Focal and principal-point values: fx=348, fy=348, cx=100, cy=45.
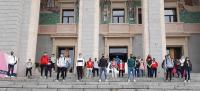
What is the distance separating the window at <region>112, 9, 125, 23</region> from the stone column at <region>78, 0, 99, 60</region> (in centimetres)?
492

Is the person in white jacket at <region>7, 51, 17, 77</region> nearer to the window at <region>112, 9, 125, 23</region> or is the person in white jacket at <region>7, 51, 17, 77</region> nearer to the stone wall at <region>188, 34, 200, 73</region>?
the window at <region>112, 9, 125, 23</region>

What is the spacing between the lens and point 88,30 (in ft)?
93.7

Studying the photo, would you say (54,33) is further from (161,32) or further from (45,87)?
(45,87)

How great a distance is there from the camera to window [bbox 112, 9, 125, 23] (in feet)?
110

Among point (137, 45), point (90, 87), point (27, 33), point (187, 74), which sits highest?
point (27, 33)

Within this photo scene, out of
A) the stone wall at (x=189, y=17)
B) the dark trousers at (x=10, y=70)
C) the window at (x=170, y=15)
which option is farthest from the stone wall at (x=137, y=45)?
the dark trousers at (x=10, y=70)

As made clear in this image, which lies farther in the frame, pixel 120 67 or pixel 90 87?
pixel 120 67

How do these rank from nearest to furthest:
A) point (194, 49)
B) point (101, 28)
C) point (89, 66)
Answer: point (89, 66), point (194, 49), point (101, 28)

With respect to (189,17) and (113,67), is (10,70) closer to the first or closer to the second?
(113,67)

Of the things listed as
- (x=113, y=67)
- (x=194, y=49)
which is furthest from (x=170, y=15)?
(x=113, y=67)

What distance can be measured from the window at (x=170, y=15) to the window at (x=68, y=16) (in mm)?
9211

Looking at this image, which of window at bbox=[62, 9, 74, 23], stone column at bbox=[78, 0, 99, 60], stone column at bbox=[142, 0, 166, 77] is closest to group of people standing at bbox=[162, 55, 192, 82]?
stone column at bbox=[142, 0, 166, 77]

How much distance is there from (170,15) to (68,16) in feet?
32.6

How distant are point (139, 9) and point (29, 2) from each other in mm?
10618
